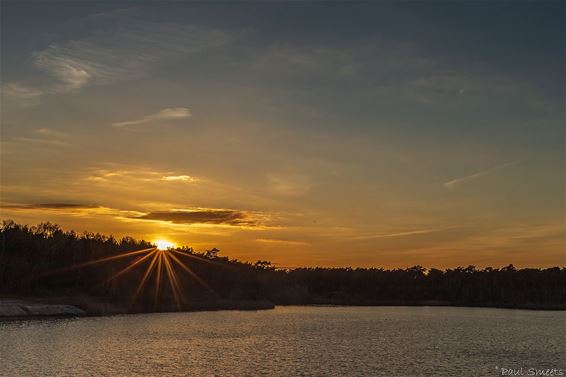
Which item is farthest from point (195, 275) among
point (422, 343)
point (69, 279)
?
point (422, 343)

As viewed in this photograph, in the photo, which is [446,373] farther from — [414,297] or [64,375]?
[414,297]

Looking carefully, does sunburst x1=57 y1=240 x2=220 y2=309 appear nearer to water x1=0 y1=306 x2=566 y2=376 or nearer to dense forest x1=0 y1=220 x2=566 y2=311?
dense forest x1=0 y1=220 x2=566 y2=311

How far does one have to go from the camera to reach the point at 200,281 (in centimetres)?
15162

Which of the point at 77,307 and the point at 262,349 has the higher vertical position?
the point at 77,307

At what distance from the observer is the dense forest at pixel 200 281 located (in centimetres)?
11525

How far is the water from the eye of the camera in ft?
142

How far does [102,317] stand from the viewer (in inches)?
3654

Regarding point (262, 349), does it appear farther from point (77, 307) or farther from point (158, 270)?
point (158, 270)

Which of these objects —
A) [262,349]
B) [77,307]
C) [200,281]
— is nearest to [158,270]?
[200,281]

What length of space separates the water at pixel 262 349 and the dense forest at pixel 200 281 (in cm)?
3592

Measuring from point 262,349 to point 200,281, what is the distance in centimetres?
9769

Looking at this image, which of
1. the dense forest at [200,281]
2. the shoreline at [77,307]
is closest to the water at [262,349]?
the shoreline at [77,307]

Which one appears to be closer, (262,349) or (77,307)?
(262,349)

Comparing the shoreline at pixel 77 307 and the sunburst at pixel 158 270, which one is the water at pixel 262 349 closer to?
the shoreline at pixel 77 307
